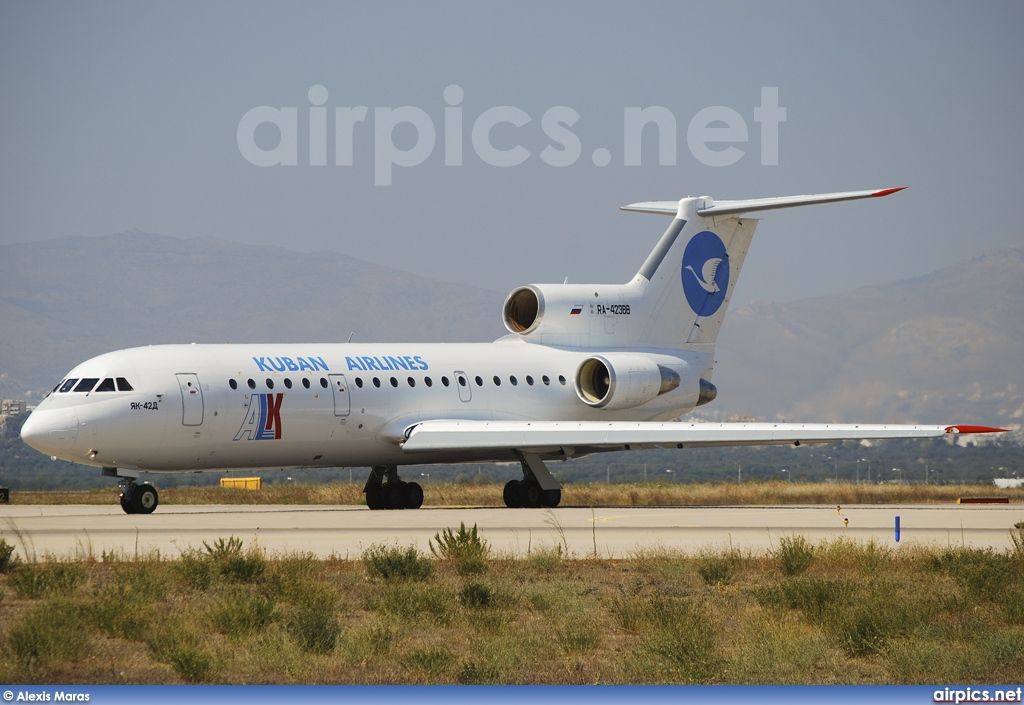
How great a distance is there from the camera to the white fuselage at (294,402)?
28828mm

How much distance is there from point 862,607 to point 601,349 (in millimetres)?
24958

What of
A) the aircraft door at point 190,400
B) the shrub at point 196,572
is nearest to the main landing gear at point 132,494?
the aircraft door at point 190,400

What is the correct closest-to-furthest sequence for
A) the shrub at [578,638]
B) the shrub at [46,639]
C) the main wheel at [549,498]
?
Answer: 1. the shrub at [46,639]
2. the shrub at [578,638]
3. the main wheel at [549,498]

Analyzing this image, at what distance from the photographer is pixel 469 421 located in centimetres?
3412

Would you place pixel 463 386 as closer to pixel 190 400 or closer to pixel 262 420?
pixel 262 420

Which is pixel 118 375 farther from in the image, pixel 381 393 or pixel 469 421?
pixel 469 421

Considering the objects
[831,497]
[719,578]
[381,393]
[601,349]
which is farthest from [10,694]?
[831,497]

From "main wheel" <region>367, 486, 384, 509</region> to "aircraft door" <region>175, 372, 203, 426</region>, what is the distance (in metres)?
5.65

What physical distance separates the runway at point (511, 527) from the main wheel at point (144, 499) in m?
0.33

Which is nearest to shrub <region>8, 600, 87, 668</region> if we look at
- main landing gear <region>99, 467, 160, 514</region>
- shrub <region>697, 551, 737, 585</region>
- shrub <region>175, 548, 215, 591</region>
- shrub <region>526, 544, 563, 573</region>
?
shrub <region>175, 548, 215, 591</region>

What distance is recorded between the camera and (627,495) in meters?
39.5

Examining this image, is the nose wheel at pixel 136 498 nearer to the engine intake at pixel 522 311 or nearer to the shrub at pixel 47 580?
the engine intake at pixel 522 311

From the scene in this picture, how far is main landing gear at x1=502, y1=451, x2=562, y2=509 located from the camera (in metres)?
33.7

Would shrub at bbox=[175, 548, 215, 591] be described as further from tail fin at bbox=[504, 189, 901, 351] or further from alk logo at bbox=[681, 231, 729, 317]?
alk logo at bbox=[681, 231, 729, 317]
